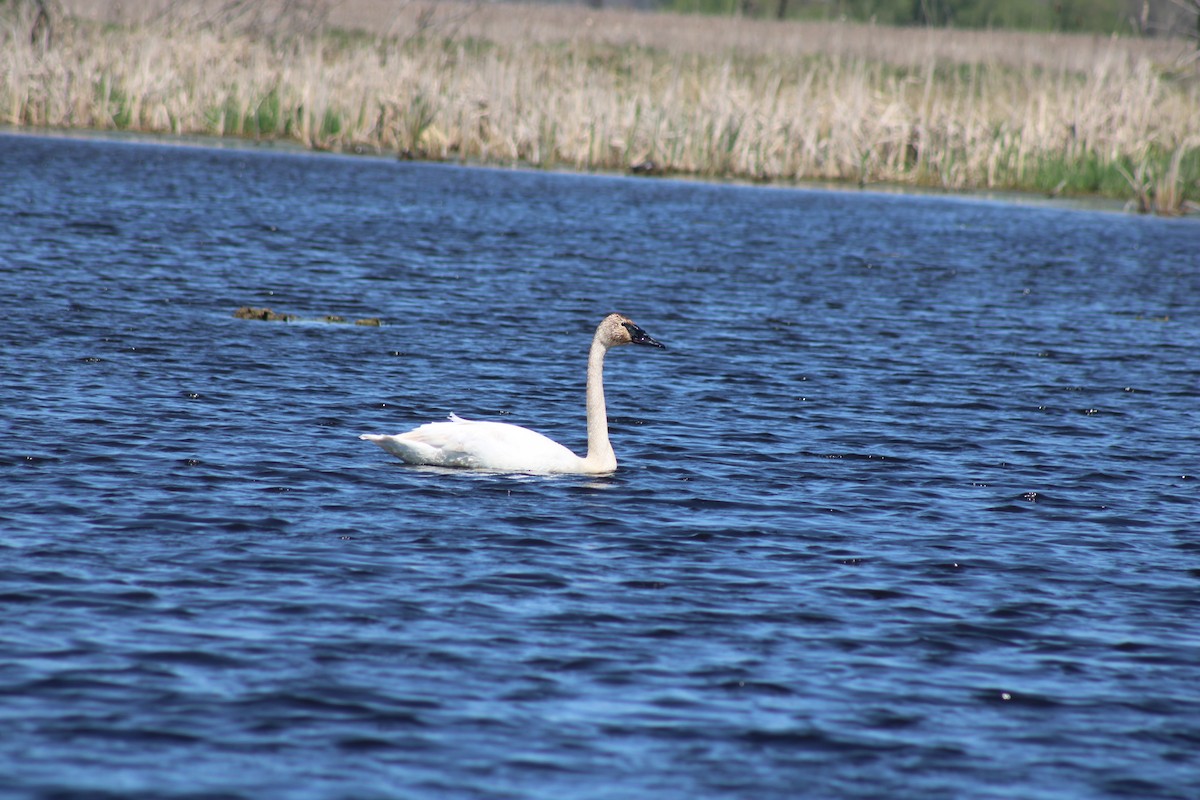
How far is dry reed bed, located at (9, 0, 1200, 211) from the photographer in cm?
3609

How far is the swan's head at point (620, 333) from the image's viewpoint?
13.5m

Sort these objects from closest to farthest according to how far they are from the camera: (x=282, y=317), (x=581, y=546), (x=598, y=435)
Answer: (x=581, y=546) < (x=598, y=435) < (x=282, y=317)

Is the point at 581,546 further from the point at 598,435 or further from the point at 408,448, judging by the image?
the point at 408,448

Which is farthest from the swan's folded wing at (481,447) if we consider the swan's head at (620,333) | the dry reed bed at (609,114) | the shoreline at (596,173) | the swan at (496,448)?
the shoreline at (596,173)

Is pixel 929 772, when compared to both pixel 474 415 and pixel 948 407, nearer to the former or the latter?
pixel 474 415

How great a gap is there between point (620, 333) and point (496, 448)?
5.54ft

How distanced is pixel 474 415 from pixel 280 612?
246 inches

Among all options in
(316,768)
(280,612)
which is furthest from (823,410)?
(316,768)

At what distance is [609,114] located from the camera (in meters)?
36.9

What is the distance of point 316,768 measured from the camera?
696cm

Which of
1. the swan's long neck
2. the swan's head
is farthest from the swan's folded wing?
the swan's head

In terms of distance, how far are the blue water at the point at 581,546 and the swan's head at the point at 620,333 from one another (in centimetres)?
96

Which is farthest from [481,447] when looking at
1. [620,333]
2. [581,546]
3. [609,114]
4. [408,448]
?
[609,114]

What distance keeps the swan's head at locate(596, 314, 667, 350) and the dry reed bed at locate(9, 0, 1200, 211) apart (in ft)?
76.9
